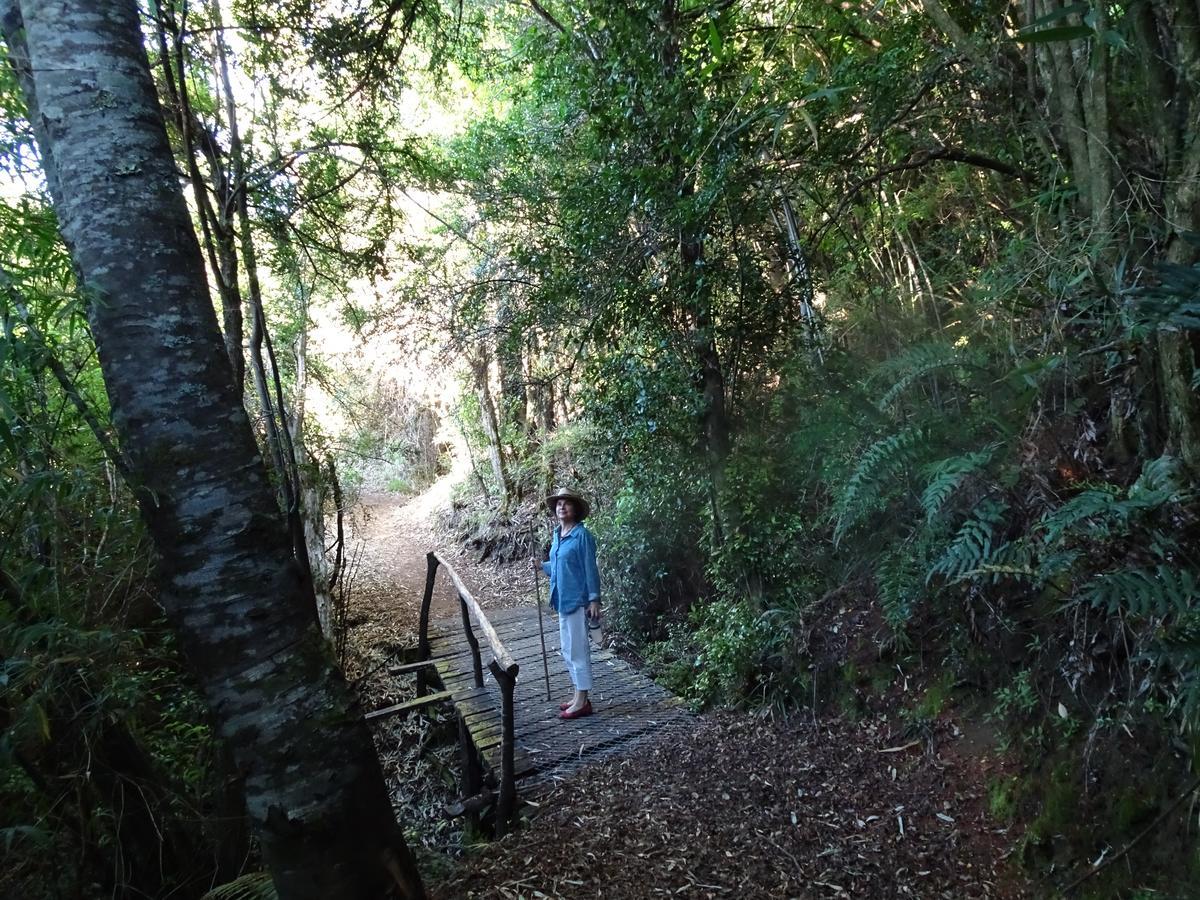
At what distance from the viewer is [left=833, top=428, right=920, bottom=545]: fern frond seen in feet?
12.0

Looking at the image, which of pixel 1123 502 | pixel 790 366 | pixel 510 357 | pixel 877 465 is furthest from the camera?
pixel 510 357

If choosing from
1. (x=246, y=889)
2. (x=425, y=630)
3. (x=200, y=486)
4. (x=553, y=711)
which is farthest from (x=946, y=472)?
(x=425, y=630)

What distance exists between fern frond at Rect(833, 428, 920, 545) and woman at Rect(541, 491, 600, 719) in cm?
202

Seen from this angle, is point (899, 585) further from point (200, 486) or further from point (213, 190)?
Result: point (213, 190)

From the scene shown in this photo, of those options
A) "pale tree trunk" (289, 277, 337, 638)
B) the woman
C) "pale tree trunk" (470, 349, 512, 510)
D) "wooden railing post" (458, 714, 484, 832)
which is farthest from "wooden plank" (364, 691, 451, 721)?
"pale tree trunk" (470, 349, 512, 510)

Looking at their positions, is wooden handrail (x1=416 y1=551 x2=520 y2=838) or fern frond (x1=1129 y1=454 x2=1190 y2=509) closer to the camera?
fern frond (x1=1129 y1=454 x2=1190 y2=509)

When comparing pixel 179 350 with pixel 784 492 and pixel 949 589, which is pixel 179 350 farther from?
pixel 784 492

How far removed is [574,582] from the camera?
16.8 feet

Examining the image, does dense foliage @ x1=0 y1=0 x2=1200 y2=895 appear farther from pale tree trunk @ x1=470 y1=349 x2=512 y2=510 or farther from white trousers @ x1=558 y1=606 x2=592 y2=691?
pale tree trunk @ x1=470 y1=349 x2=512 y2=510

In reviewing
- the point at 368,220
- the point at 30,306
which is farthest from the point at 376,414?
the point at 30,306

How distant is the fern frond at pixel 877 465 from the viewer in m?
3.65

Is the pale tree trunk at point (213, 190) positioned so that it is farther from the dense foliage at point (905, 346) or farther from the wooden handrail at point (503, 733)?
the dense foliage at point (905, 346)

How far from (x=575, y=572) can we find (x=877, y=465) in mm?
2383

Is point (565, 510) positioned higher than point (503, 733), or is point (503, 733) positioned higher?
point (565, 510)
